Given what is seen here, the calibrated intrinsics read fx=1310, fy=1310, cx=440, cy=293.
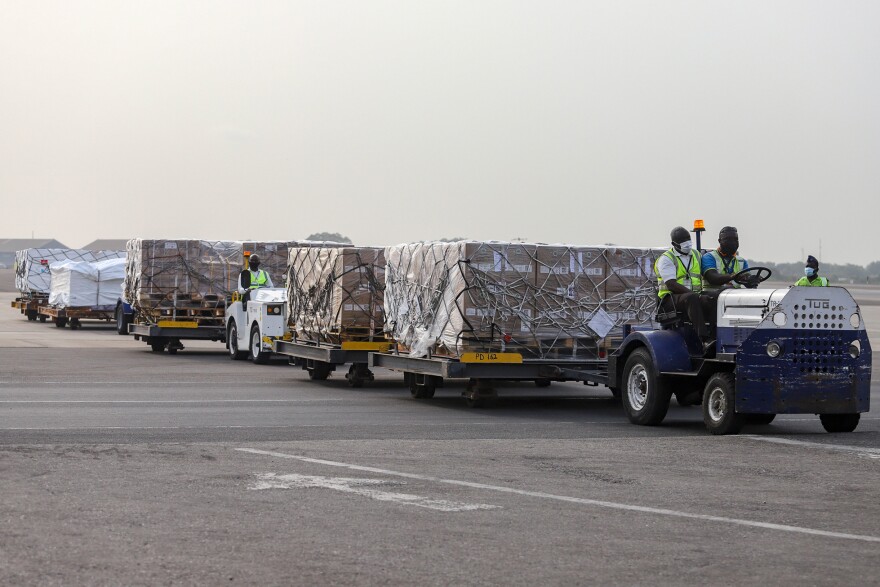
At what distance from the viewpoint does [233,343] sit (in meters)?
27.9

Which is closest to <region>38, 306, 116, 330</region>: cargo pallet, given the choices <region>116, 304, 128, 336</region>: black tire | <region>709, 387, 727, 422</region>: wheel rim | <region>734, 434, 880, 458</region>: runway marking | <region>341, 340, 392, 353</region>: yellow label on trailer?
<region>116, 304, 128, 336</region>: black tire

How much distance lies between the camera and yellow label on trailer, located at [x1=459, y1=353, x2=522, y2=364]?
16969 millimetres

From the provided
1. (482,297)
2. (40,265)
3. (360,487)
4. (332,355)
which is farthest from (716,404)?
(40,265)

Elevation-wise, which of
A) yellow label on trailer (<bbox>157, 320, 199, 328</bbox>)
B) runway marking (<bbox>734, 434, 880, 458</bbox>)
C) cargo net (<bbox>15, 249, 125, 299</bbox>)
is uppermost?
cargo net (<bbox>15, 249, 125, 299</bbox>)

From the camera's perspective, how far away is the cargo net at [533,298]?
1722 cm

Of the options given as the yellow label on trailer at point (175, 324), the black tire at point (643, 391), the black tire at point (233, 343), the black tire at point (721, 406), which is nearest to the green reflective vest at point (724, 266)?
the black tire at point (721, 406)

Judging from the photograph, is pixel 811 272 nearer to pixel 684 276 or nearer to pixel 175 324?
pixel 684 276

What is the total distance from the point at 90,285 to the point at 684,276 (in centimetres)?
3021

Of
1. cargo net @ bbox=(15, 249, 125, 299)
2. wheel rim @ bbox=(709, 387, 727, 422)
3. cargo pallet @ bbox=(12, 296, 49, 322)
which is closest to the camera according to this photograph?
wheel rim @ bbox=(709, 387, 727, 422)

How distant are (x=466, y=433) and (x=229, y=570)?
7397 mm

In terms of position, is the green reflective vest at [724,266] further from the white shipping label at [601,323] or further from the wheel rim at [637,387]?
the white shipping label at [601,323]

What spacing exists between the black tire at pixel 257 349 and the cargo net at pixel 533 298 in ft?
28.4

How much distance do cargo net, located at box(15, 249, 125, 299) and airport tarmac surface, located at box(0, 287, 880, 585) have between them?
31408 millimetres

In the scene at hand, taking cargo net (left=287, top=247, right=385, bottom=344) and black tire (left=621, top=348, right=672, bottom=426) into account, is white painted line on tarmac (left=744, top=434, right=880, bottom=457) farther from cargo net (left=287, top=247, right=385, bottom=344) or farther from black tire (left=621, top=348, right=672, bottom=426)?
cargo net (left=287, top=247, right=385, bottom=344)
